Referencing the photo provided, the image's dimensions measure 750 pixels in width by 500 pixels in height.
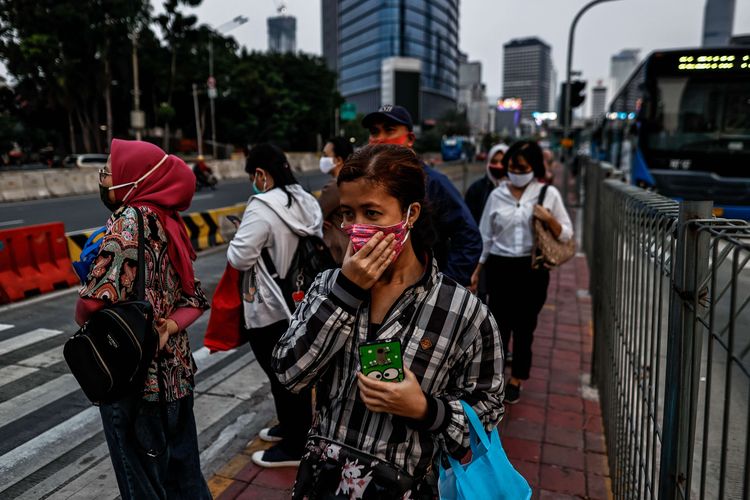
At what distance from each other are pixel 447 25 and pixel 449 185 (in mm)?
140017

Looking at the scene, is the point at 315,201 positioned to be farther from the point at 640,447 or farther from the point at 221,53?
the point at 221,53

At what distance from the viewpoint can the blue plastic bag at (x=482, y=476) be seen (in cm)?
160

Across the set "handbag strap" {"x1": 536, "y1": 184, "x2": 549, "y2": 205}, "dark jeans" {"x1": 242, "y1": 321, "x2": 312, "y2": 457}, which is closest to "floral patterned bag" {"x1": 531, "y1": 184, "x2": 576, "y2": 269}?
"handbag strap" {"x1": 536, "y1": 184, "x2": 549, "y2": 205}

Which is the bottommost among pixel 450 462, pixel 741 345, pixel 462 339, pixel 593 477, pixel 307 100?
pixel 593 477

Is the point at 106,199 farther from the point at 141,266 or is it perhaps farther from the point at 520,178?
the point at 520,178

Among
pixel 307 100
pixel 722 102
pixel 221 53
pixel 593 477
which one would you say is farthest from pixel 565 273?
pixel 307 100

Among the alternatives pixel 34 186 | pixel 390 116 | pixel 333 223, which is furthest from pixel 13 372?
pixel 34 186

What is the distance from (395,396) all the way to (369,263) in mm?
347

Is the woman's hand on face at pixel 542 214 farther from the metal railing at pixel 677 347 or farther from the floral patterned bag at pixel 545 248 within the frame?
the metal railing at pixel 677 347

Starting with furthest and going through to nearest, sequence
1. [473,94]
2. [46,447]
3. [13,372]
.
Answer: [473,94], [13,372], [46,447]

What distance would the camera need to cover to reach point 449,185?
3.49 m

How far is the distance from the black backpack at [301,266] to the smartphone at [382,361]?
6.32 feet

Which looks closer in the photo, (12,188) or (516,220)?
(516,220)

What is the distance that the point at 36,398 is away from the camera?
4.60 m
